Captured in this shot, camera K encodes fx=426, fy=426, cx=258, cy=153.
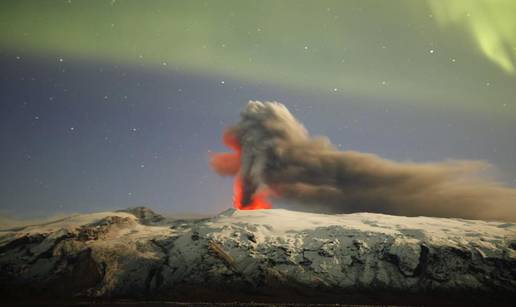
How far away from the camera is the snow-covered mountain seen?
140875mm

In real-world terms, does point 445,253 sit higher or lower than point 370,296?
higher

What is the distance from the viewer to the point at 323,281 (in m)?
149

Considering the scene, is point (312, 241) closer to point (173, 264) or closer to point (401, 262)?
point (401, 262)

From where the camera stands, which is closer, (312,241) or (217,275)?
(217,275)

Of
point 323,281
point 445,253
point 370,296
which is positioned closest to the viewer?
point 370,296

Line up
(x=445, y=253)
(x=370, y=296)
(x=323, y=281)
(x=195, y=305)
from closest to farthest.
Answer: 1. (x=195, y=305)
2. (x=370, y=296)
3. (x=323, y=281)
4. (x=445, y=253)

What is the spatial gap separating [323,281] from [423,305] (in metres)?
34.1

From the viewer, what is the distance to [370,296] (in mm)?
139000

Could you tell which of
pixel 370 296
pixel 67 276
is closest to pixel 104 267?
pixel 67 276

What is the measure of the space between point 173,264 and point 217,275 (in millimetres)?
17737

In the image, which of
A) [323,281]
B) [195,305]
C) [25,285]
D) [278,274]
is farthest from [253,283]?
[25,285]

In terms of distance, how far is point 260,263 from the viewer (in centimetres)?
15775

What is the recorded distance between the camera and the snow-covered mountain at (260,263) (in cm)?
14088

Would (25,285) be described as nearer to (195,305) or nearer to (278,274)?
(195,305)
